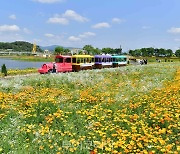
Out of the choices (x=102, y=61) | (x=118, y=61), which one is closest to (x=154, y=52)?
(x=118, y=61)

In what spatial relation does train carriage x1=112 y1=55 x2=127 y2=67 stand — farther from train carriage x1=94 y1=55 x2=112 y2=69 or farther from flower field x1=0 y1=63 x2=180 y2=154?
flower field x1=0 y1=63 x2=180 y2=154

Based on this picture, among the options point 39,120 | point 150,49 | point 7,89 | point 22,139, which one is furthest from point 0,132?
point 150,49

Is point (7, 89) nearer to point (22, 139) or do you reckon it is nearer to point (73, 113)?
point (73, 113)

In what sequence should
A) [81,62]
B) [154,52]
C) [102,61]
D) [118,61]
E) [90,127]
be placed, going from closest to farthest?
[90,127] < [81,62] < [102,61] < [118,61] < [154,52]

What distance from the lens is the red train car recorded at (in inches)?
1444

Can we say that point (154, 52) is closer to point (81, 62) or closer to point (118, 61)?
point (118, 61)

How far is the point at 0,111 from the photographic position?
35.1 feet

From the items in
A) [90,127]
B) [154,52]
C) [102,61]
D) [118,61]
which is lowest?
[90,127]

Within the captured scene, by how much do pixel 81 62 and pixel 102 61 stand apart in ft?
30.8

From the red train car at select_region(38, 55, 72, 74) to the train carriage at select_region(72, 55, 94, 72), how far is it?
30.0 inches

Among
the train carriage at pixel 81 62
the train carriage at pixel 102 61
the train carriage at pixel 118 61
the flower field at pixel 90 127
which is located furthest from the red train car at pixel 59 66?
the flower field at pixel 90 127

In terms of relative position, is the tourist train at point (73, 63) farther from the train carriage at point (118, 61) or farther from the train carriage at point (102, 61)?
the train carriage at point (118, 61)

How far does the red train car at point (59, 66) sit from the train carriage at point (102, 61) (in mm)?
9704

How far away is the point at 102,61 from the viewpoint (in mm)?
51594
